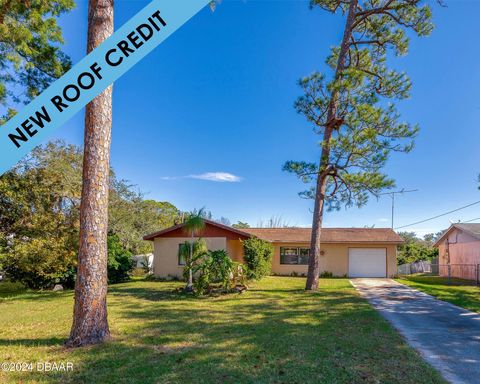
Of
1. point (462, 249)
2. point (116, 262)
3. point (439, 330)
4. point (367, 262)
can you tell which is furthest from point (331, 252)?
point (439, 330)

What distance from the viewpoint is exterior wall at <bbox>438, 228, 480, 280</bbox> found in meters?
19.7

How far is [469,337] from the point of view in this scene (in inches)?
263

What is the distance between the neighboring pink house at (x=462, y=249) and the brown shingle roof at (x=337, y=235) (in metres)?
3.81

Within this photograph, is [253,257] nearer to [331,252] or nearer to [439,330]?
[331,252]

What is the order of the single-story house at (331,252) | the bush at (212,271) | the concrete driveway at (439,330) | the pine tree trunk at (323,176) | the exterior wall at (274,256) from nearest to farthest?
1. the concrete driveway at (439,330)
2. the bush at (212,271)
3. the pine tree trunk at (323,176)
4. the exterior wall at (274,256)
5. the single-story house at (331,252)

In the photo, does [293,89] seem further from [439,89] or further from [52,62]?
[52,62]

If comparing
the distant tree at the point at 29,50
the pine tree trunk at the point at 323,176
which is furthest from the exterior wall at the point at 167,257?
the distant tree at the point at 29,50

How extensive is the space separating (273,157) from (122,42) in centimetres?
1938

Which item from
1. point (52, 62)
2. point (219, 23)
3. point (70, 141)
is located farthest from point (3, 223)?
point (219, 23)

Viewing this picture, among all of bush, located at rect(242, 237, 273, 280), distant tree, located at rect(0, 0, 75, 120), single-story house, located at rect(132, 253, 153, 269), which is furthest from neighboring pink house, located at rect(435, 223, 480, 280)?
distant tree, located at rect(0, 0, 75, 120)

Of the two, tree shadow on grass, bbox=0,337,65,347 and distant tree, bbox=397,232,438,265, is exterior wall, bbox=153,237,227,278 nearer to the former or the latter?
tree shadow on grass, bbox=0,337,65,347

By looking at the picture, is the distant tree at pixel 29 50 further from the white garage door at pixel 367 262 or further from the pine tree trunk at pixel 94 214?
the white garage door at pixel 367 262

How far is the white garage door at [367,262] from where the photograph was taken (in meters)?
21.5

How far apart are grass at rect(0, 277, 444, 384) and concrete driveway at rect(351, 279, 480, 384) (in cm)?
34
